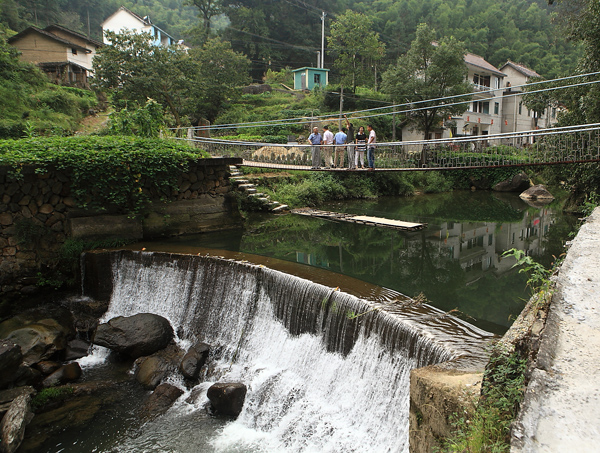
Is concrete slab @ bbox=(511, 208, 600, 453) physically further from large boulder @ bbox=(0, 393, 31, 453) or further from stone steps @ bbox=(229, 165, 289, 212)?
stone steps @ bbox=(229, 165, 289, 212)

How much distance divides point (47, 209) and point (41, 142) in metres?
1.49

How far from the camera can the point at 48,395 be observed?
641 centimetres

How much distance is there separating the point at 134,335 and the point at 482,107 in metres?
36.0

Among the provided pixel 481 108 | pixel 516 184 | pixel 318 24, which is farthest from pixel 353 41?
pixel 318 24

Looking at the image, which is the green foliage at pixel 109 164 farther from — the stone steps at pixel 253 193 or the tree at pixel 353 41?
the tree at pixel 353 41

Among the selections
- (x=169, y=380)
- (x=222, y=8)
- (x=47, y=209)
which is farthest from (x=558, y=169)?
(x=222, y=8)

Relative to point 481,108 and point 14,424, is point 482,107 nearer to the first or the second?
point 481,108

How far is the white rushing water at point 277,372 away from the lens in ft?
17.6

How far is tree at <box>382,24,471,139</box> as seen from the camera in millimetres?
24375

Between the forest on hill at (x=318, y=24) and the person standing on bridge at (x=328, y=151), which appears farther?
the forest on hill at (x=318, y=24)

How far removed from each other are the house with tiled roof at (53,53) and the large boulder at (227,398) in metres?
26.6

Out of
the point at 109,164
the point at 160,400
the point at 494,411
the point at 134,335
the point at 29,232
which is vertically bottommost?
the point at 160,400

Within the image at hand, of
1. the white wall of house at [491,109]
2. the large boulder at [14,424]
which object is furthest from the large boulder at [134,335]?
the white wall of house at [491,109]

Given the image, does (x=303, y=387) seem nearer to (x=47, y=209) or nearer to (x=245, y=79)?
(x=47, y=209)
